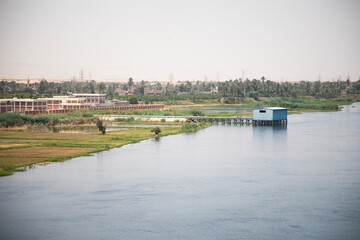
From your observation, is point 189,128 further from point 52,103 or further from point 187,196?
point 52,103

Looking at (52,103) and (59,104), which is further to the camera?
(59,104)

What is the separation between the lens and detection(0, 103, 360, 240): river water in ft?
102

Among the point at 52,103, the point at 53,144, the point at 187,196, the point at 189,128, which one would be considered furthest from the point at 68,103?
the point at 187,196

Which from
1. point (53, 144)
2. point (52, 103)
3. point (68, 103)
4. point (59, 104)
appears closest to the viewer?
point (53, 144)

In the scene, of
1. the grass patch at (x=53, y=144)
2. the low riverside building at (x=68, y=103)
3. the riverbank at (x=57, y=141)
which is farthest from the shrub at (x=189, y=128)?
the low riverside building at (x=68, y=103)

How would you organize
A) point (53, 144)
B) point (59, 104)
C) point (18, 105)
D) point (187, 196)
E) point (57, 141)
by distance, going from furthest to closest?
point (59, 104) → point (18, 105) → point (57, 141) → point (53, 144) → point (187, 196)

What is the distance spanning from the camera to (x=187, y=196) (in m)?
39.0

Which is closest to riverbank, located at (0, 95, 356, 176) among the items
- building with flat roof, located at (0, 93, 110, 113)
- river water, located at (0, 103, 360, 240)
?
river water, located at (0, 103, 360, 240)

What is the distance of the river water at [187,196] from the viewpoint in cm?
3106

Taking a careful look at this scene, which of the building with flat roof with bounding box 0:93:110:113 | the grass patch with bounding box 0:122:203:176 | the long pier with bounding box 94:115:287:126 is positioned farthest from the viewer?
the building with flat roof with bounding box 0:93:110:113

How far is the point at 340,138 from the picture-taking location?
7881 centimetres

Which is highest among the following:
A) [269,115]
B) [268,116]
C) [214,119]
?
[269,115]

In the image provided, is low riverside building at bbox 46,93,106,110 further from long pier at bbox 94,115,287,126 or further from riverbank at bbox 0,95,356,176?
riverbank at bbox 0,95,356,176

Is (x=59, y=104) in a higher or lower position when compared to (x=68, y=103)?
lower
